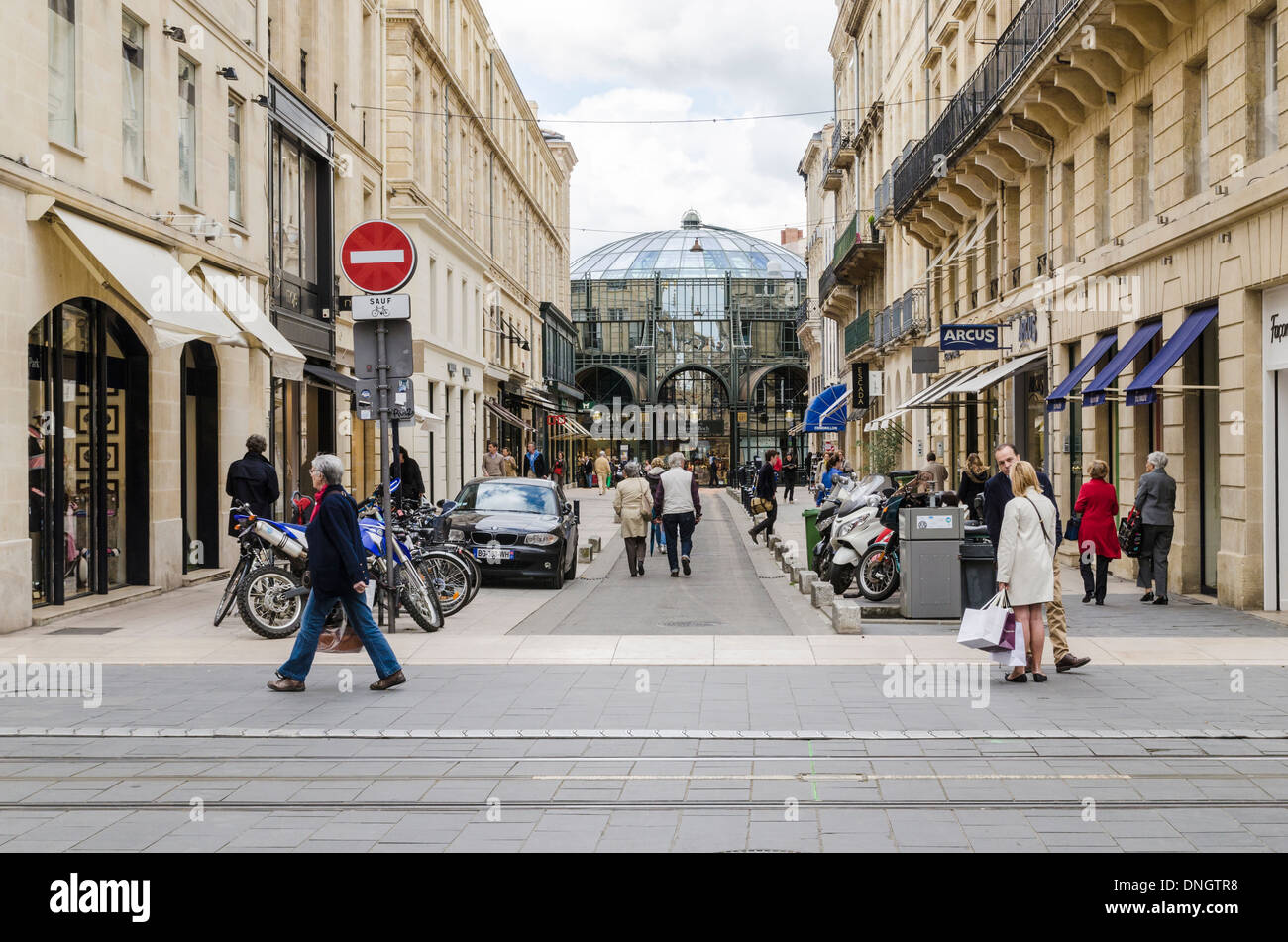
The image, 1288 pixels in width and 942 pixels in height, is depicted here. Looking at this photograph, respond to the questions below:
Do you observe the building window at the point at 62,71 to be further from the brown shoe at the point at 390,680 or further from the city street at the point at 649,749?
the brown shoe at the point at 390,680

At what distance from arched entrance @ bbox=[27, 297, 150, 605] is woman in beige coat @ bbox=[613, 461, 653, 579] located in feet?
22.8

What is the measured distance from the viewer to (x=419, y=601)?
13.3 metres

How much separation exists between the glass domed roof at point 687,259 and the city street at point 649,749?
78.1 m

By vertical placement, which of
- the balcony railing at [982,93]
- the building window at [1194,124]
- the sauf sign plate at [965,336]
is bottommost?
the sauf sign plate at [965,336]

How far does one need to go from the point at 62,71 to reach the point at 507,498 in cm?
806

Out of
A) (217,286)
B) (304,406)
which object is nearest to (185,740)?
(217,286)

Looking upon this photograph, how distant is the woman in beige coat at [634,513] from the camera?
20156 millimetres

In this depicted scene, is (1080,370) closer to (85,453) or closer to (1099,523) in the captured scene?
(1099,523)

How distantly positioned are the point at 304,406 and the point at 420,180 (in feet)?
38.5

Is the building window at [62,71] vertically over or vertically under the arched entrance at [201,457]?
over

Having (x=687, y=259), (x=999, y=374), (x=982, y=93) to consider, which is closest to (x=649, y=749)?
(x=999, y=374)

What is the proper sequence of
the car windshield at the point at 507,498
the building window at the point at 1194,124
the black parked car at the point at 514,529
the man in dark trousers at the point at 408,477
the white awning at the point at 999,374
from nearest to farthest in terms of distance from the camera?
the building window at the point at 1194,124 < the black parked car at the point at 514,529 < the car windshield at the point at 507,498 < the white awning at the point at 999,374 < the man in dark trousers at the point at 408,477

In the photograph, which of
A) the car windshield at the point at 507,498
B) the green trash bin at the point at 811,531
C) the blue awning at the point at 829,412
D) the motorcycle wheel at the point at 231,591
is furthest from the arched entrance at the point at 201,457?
the blue awning at the point at 829,412
